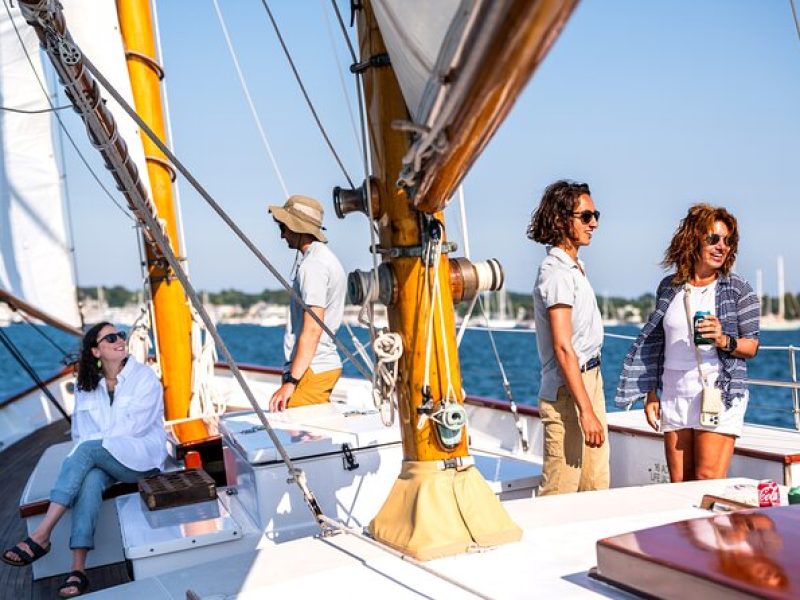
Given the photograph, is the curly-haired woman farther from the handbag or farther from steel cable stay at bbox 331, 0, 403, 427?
steel cable stay at bbox 331, 0, 403, 427

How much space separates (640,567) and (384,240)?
1007 mm

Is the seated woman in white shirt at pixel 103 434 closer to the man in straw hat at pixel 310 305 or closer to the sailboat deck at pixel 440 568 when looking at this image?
the man in straw hat at pixel 310 305

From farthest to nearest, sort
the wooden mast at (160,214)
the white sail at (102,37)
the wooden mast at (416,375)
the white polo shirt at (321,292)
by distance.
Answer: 1. the wooden mast at (160,214)
2. the white sail at (102,37)
3. the white polo shirt at (321,292)
4. the wooden mast at (416,375)

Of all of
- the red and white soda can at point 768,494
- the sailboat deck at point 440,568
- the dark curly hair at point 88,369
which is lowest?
the sailboat deck at point 440,568

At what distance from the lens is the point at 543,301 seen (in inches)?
120

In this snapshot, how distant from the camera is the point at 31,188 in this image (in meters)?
7.83

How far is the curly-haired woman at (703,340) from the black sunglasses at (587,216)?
287 mm

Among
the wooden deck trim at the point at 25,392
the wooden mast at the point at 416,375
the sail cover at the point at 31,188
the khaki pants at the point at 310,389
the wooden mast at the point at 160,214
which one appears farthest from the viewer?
the wooden deck trim at the point at 25,392

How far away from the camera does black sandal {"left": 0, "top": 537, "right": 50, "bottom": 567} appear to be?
357 cm

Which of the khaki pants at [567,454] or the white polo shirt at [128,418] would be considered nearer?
the khaki pants at [567,454]

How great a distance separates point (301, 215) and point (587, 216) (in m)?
1.64

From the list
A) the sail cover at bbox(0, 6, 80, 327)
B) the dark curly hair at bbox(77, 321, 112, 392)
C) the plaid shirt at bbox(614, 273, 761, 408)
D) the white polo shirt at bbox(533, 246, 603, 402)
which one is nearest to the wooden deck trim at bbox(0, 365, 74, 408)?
the sail cover at bbox(0, 6, 80, 327)

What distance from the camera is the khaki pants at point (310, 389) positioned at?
4.48m

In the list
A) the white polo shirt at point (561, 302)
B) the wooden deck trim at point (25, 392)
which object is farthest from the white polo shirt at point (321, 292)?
the wooden deck trim at point (25, 392)
